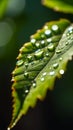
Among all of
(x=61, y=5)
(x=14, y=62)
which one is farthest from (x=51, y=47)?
(x=14, y=62)

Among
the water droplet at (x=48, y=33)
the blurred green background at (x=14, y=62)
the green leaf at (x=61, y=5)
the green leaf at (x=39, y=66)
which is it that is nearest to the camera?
the green leaf at (x=39, y=66)

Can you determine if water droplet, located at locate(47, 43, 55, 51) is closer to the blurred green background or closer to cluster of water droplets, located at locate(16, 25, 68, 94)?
cluster of water droplets, located at locate(16, 25, 68, 94)

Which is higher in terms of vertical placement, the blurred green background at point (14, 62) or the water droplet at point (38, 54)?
the water droplet at point (38, 54)

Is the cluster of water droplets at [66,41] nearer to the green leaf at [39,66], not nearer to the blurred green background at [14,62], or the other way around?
the green leaf at [39,66]

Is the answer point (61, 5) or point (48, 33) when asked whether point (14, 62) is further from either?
point (48, 33)

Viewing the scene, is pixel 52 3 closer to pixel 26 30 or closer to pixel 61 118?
pixel 26 30

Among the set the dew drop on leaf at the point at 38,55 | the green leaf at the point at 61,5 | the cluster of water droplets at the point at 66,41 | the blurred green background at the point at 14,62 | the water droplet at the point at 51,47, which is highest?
the dew drop on leaf at the point at 38,55

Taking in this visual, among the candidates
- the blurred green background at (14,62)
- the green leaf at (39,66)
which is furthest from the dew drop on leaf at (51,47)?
the blurred green background at (14,62)
